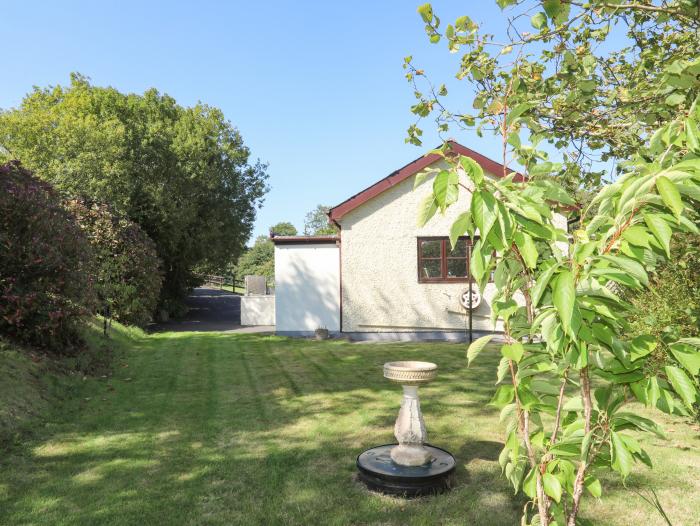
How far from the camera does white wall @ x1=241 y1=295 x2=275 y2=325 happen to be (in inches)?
897

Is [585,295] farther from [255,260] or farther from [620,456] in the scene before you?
[255,260]

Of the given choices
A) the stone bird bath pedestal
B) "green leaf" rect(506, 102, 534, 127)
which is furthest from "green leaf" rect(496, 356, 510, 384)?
the stone bird bath pedestal

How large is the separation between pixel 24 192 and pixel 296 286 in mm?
9880

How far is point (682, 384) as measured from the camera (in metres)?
1.82

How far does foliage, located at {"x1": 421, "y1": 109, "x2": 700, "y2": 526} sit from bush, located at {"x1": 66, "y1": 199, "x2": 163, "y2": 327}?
16.0 metres

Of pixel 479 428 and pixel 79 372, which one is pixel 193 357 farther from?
pixel 479 428

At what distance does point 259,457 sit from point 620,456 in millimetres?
4783

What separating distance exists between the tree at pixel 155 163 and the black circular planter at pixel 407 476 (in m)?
18.5

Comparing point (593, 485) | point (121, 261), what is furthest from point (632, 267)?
point (121, 261)

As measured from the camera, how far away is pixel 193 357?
13.4m

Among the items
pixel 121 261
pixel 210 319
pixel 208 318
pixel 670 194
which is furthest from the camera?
pixel 208 318

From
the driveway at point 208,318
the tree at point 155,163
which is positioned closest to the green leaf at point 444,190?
the driveway at point 208,318

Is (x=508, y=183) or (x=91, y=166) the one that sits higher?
(x=91, y=166)

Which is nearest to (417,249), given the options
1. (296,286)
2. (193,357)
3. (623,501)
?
(296,286)
